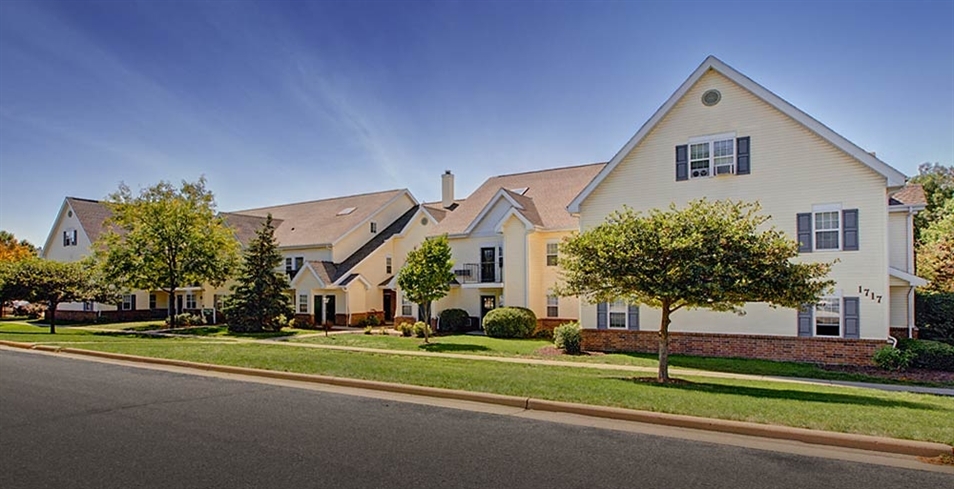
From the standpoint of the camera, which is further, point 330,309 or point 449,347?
point 330,309

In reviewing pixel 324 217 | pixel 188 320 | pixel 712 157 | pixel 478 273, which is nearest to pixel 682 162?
pixel 712 157

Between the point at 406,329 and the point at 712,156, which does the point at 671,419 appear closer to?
the point at 712,156

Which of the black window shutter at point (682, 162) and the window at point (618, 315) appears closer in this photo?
the black window shutter at point (682, 162)

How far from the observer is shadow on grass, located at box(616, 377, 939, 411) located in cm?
1112

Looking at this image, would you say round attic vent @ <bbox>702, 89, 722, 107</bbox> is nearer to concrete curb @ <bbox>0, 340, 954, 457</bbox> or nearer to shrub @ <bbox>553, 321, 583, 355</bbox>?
shrub @ <bbox>553, 321, 583, 355</bbox>

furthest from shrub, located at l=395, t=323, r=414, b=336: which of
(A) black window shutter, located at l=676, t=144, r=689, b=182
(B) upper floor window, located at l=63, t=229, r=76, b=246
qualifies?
(B) upper floor window, located at l=63, t=229, r=76, b=246

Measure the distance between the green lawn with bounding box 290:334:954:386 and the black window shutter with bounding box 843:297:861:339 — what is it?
1.72 m

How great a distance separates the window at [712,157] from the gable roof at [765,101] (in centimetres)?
166

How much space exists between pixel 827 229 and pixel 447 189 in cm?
2369

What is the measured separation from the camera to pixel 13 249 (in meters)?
56.8

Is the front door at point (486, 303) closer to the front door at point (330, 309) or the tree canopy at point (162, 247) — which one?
the front door at point (330, 309)

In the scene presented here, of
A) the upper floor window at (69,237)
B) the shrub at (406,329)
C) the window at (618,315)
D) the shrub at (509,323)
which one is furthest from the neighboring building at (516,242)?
the upper floor window at (69,237)

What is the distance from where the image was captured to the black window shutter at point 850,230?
1875cm

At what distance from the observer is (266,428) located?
27.8 feet
